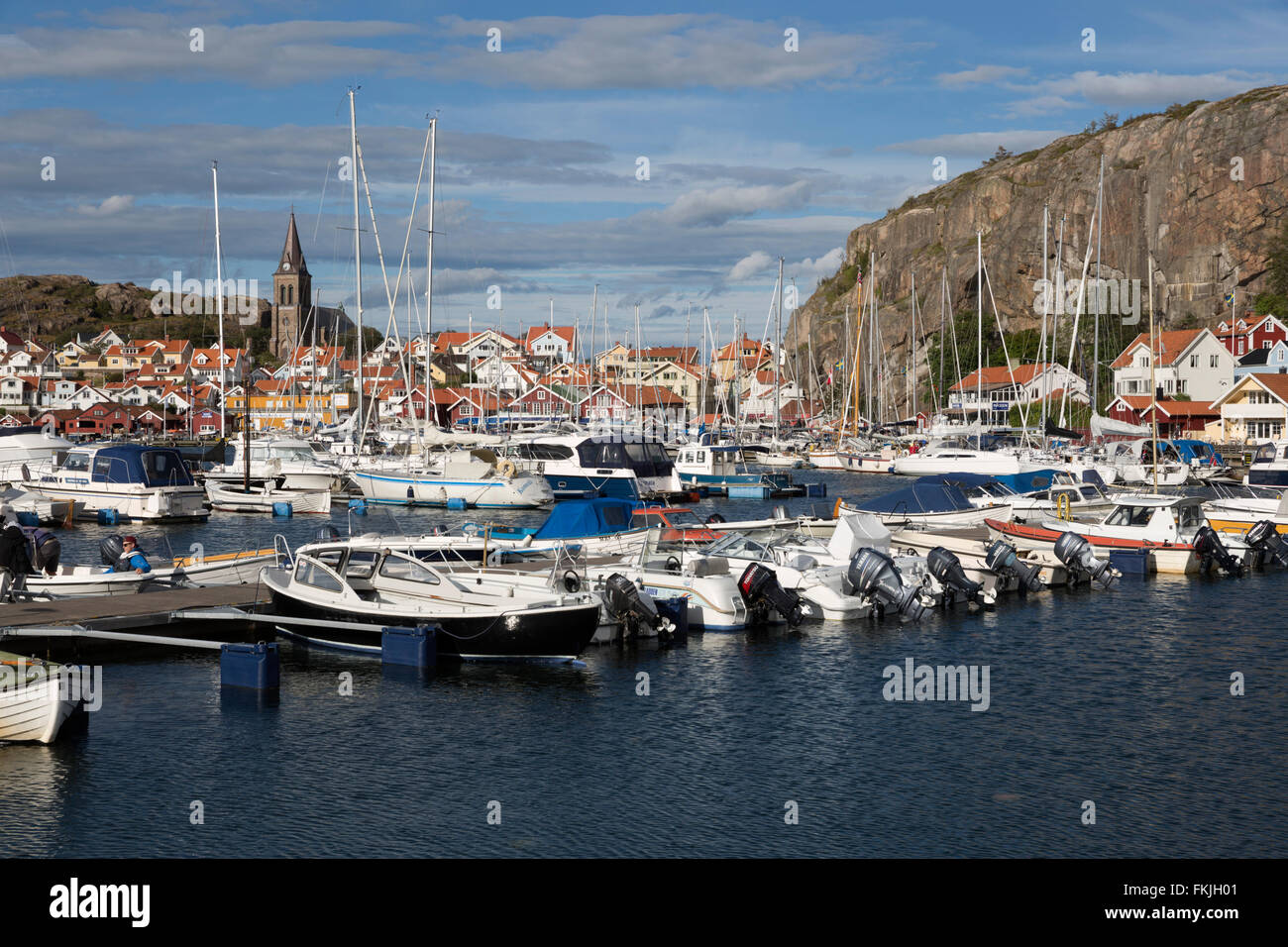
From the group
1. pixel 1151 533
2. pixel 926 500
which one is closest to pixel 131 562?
pixel 926 500

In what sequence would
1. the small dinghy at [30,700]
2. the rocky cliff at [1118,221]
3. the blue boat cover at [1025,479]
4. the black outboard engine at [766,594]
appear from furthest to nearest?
the rocky cliff at [1118,221] → the blue boat cover at [1025,479] → the black outboard engine at [766,594] → the small dinghy at [30,700]

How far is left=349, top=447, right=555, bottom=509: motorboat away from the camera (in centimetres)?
5862

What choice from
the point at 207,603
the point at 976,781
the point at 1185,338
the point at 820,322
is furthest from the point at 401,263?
the point at 820,322

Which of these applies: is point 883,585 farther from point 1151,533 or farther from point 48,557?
point 48,557

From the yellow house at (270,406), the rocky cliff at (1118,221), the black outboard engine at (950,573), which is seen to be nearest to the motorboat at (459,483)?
the black outboard engine at (950,573)

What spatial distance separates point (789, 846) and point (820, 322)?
506ft

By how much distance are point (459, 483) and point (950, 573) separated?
31.9 meters

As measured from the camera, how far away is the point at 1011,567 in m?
35.0

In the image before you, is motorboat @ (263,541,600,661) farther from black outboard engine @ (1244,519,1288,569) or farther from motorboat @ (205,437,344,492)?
motorboat @ (205,437,344,492)

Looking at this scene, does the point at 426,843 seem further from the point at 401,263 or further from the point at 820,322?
the point at 820,322

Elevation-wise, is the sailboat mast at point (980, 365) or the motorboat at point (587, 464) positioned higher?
the sailboat mast at point (980, 365)

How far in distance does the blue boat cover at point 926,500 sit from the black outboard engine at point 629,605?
19.6 m

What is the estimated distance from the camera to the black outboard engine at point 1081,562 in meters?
36.8

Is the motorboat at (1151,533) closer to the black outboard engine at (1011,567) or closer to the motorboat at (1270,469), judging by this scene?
the black outboard engine at (1011,567)
